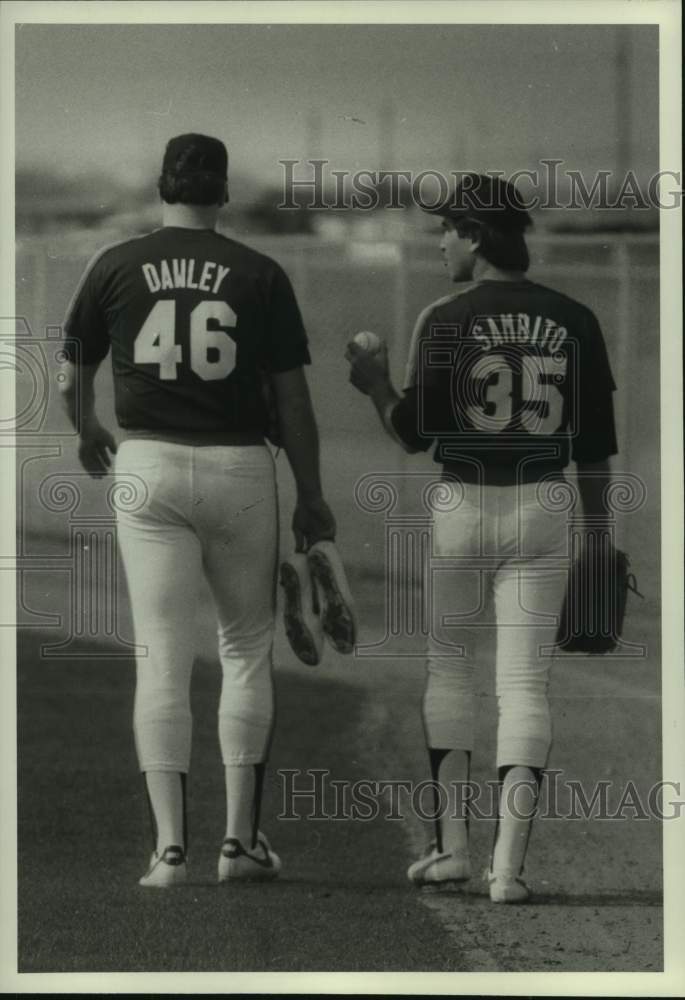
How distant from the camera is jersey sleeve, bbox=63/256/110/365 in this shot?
7.00 metres

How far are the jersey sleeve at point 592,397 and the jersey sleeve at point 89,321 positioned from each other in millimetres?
1443

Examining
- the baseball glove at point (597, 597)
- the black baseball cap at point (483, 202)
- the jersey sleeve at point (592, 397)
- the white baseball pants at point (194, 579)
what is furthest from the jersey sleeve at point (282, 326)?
the baseball glove at point (597, 597)

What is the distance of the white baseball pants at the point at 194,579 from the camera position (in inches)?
275

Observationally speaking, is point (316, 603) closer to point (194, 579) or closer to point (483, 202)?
point (194, 579)

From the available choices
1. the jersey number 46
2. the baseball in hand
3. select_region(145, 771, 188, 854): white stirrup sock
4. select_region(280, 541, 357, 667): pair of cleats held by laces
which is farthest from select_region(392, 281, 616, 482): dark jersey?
select_region(145, 771, 188, 854): white stirrup sock

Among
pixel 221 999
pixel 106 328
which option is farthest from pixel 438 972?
pixel 106 328

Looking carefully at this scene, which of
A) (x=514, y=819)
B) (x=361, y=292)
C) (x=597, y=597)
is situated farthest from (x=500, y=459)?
(x=514, y=819)

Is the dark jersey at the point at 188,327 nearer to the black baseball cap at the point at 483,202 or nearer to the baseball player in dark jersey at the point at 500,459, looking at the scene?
the baseball player in dark jersey at the point at 500,459

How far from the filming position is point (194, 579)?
276 inches

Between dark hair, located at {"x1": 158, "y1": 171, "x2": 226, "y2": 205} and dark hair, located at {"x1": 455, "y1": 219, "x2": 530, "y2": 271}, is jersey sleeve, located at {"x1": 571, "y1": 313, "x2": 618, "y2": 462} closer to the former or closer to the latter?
dark hair, located at {"x1": 455, "y1": 219, "x2": 530, "y2": 271}

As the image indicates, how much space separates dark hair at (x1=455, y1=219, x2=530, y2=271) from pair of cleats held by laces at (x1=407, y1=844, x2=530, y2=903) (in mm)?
1791

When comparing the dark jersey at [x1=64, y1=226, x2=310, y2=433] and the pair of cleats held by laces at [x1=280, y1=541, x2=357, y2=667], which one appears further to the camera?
the pair of cleats held by laces at [x1=280, y1=541, x2=357, y2=667]

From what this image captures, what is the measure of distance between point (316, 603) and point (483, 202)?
132 cm

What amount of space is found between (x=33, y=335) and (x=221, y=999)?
2.09m
